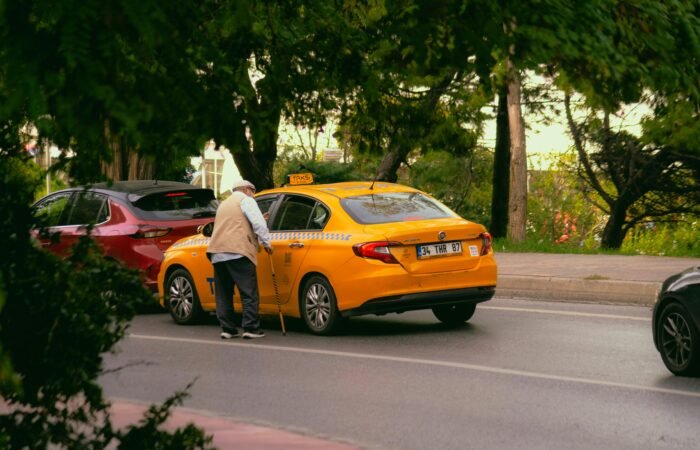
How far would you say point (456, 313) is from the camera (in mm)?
14391

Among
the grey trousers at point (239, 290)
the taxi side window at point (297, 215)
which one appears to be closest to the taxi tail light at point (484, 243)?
the taxi side window at point (297, 215)

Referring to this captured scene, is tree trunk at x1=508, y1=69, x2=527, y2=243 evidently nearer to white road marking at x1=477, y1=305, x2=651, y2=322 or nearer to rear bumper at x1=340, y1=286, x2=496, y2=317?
white road marking at x1=477, y1=305, x2=651, y2=322

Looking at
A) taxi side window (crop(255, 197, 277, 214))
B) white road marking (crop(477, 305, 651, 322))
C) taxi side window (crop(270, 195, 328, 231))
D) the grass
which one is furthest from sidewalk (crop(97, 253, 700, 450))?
taxi side window (crop(255, 197, 277, 214))

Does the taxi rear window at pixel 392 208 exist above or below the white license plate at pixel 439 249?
above

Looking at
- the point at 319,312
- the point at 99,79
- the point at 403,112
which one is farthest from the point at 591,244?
the point at 99,79

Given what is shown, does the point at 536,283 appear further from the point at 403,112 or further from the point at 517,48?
the point at 517,48

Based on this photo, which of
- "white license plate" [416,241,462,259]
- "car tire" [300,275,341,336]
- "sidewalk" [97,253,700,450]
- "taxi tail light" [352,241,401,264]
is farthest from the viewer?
"sidewalk" [97,253,700,450]

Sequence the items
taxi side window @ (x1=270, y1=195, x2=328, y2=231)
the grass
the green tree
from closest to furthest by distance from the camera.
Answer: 1. taxi side window @ (x1=270, y1=195, x2=328, y2=231)
2. the grass
3. the green tree

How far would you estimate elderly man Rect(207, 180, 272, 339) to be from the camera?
13453mm

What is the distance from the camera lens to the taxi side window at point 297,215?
539 inches

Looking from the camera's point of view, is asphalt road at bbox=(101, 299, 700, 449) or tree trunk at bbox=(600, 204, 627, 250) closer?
asphalt road at bbox=(101, 299, 700, 449)

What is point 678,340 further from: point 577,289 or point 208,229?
point 577,289

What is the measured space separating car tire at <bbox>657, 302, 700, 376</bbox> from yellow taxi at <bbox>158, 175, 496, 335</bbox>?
2.88 m

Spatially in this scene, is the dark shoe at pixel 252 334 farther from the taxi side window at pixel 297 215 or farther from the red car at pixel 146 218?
the red car at pixel 146 218
